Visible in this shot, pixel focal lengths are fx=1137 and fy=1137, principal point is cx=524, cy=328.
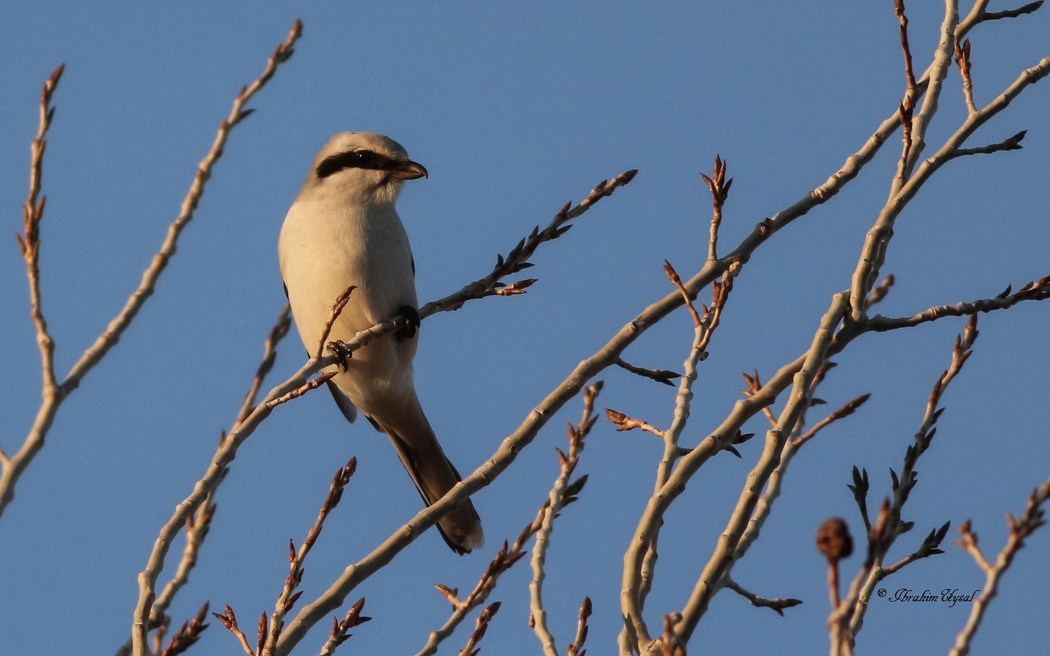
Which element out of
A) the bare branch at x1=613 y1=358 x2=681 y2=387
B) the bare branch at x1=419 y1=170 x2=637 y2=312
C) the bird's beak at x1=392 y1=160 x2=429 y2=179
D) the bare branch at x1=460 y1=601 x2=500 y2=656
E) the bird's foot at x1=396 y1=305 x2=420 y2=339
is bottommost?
the bare branch at x1=460 y1=601 x2=500 y2=656

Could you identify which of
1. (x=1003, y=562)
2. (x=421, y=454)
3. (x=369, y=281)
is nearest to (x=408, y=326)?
(x=369, y=281)

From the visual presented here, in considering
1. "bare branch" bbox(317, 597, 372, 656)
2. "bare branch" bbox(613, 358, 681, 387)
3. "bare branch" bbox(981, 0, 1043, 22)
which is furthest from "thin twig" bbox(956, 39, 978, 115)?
"bare branch" bbox(317, 597, 372, 656)

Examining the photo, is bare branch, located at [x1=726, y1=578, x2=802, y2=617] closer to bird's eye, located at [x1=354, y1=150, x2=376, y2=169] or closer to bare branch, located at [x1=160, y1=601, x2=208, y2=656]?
bare branch, located at [x1=160, y1=601, x2=208, y2=656]

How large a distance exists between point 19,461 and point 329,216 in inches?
130

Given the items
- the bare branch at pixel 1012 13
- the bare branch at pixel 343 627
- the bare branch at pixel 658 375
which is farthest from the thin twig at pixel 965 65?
the bare branch at pixel 343 627

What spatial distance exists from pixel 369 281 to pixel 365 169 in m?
0.75

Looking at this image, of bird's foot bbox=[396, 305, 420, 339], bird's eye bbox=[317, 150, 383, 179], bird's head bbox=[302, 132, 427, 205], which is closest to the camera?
bird's foot bbox=[396, 305, 420, 339]

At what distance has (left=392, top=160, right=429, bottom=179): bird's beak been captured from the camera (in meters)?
6.12

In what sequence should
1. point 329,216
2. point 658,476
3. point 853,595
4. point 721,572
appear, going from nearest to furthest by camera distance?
point 853,595 → point 721,572 → point 658,476 → point 329,216

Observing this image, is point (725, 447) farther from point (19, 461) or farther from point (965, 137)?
point (19, 461)

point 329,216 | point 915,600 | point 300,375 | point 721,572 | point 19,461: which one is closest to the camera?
point 19,461

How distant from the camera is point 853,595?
6.64 feet

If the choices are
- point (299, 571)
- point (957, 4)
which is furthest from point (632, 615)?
point (957, 4)

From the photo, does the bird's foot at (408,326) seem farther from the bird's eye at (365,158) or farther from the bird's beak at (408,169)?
the bird's eye at (365,158)
